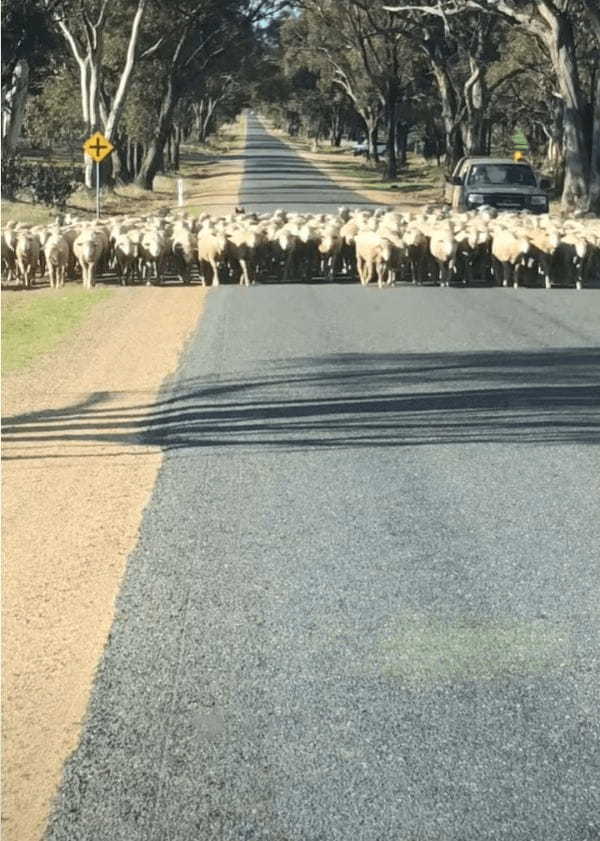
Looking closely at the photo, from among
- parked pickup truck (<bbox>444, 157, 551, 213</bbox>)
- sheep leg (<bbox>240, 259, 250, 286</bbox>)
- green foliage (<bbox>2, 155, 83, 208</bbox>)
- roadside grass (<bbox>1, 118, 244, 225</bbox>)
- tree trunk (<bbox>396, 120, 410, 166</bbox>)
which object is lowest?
tree trunk (<bbox>396, 120, 410, 166</bbox>)

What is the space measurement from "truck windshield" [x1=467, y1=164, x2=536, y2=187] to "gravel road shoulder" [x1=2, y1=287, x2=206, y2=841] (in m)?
16.4

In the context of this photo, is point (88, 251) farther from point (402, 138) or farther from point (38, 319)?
point (402, 138)

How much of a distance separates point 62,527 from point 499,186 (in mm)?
24363

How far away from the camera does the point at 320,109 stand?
10744cm

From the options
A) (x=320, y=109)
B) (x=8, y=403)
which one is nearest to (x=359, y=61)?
(x=320, y=109)

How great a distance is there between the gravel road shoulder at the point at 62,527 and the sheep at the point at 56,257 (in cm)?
620

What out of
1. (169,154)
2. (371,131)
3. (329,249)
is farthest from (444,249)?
(371,131)

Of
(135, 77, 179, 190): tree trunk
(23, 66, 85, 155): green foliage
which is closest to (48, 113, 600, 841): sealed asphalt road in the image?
(23, 66, 85, 155): green foliage

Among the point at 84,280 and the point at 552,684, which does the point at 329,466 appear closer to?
the point at 552,684

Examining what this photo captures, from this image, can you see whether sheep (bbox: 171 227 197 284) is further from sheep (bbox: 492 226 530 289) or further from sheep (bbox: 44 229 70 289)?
sheep (bbox: 492 226 530 289)

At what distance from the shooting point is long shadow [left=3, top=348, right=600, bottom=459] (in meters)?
10.9

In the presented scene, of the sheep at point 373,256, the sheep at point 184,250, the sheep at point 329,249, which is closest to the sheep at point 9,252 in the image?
the sheep at point 184,250

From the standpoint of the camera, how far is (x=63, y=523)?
8.44 m

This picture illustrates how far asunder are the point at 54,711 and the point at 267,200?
42648 mm
